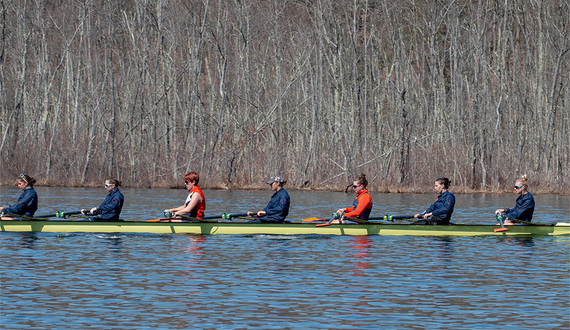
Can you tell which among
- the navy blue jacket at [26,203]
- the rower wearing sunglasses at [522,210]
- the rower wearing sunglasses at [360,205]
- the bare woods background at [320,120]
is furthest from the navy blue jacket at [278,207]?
the bare woods background at [320,120]

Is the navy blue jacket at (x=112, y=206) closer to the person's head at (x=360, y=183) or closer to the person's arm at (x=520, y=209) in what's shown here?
the person's head at (x=360, y=183)

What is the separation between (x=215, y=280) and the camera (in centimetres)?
1355

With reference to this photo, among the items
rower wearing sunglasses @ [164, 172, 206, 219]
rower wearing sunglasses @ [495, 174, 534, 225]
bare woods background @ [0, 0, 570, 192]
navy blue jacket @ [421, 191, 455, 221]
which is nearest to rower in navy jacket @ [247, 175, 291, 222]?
rower wearing sunglasses @ [164, 172, 206, 219]

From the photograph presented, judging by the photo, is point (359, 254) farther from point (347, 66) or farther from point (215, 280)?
point (347, 66)

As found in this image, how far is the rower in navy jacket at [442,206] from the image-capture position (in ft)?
61.3

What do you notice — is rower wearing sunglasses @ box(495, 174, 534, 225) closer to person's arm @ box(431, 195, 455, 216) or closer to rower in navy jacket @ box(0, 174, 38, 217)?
person's arm @ box(431, 195, 455, 216)

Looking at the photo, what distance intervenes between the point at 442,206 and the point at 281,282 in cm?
660

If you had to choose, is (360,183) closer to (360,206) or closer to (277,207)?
(360,206)

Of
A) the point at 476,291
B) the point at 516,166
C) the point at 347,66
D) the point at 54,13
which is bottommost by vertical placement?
the point at 476,291

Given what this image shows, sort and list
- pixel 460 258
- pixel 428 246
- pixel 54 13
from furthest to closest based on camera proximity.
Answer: pixel 54 13 < pixel 428 246 < pixel 460 258

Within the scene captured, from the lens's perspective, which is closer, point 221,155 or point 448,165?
point 448,165

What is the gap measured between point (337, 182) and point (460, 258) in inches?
773

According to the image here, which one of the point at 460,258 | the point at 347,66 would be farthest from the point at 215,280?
the point at 347,66

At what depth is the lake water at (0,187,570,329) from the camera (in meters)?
10.7
